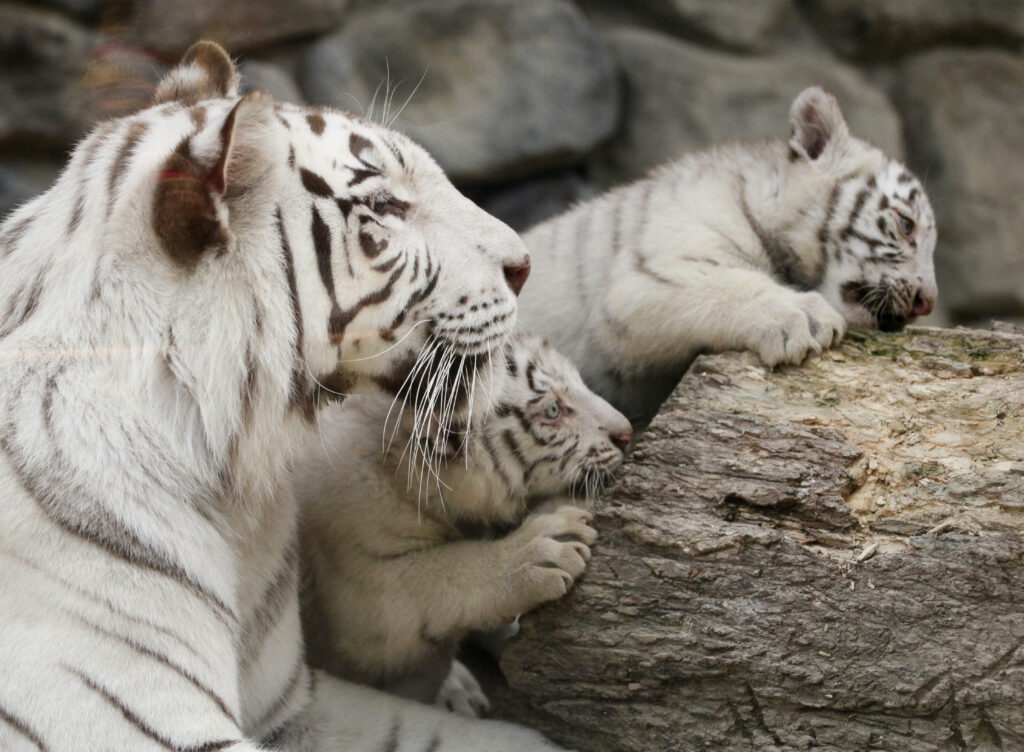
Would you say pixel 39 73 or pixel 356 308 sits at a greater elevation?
pixel 356 308

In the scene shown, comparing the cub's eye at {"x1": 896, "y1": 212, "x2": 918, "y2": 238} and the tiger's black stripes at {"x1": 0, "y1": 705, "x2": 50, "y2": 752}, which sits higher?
the cub's eye at {"x1": 896, "y1": 212, "x2": 918, "y2": 238}

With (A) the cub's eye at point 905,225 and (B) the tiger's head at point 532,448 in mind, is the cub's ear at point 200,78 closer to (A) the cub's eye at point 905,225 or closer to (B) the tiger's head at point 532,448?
(B) the tiger's head at point 532,448

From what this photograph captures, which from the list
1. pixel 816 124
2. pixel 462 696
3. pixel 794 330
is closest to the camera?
pixel 794 330

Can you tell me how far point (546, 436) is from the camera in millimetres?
2295

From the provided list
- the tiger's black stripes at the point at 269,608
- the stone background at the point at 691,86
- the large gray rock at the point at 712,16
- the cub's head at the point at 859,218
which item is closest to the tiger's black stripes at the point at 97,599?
the tiger's black stripes at the point at 269,608

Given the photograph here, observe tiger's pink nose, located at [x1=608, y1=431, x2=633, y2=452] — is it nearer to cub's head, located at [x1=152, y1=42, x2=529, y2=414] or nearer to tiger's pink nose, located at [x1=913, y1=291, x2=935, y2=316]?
cub's head, located at [x1=152, y1=42, x2=529, y2=414]

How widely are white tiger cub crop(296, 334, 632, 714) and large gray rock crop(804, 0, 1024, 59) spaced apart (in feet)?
8.80

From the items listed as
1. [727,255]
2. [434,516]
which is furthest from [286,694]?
[727,255]

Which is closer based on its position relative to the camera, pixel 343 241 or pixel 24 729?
pixel 24 729

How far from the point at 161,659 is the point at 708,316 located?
1411mm

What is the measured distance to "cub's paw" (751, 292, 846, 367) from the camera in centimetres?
219

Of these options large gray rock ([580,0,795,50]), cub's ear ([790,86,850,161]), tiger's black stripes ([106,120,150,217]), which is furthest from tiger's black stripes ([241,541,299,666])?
large gray rock ([580,0,795,50])

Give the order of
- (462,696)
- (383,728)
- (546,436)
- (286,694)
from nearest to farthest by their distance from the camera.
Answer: (286,694), (383,728), (546,436), (462,696)

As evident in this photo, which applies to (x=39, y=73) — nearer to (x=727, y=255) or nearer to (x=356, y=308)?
(x=356, y=308)
